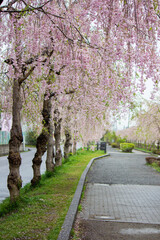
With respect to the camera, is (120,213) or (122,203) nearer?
(120,213)

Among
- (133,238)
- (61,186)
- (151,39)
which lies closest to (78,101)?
(61,186)

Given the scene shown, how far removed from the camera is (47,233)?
5152mm

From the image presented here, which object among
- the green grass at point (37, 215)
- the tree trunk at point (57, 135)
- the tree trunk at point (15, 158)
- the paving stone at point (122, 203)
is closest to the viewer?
the green grass at point (37, 215)

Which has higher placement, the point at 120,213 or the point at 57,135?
the point at 57,135

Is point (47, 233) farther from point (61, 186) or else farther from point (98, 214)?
point (61, 186)

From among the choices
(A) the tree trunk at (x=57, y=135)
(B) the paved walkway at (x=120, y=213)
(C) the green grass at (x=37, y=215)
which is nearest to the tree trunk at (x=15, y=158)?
(C) the green grass at (x=37, y=215)

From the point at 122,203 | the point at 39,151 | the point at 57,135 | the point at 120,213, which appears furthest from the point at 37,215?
the point at 57,135

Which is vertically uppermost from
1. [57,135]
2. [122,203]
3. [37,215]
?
[57,135]

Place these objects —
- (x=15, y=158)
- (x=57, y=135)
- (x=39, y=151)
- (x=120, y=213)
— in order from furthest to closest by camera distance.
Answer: (x=57, y=135) < (x=39, y=151) < (x=15, y=158) < (x=120, y=213)

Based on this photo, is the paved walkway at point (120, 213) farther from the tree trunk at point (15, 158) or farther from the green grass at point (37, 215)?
the tree trunk at point (15, 158)

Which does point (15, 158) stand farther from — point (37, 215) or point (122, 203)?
point (122, 203)

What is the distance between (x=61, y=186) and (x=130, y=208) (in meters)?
3.46

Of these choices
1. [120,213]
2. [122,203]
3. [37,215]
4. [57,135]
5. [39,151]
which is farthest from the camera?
[57,135]

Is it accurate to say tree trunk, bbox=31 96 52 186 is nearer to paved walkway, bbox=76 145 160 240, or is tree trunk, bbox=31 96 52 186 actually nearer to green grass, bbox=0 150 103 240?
green grass, bbox=0 150 103 240
